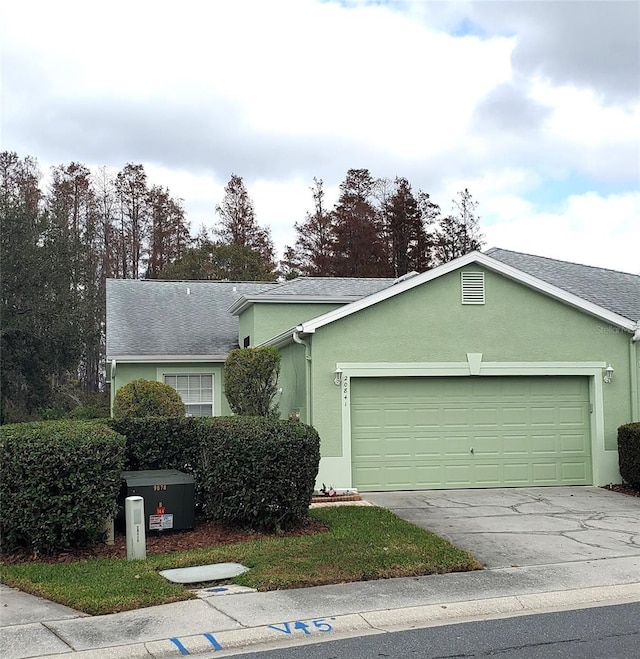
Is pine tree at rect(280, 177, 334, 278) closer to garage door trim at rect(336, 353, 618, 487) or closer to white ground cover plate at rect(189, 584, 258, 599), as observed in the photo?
garage door trim at rect(336, 353, 618, 487)

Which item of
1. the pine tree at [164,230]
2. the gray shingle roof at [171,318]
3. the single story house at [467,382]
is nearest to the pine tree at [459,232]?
the pine tree at [164,230]

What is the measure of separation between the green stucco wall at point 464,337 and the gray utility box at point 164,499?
Result: 3729 millimetres

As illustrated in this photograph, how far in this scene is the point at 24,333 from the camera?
1206 inches

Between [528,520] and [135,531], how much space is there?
591 cm

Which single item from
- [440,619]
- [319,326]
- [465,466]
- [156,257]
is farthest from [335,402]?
[156,257]

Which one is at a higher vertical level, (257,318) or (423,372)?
(257,318)

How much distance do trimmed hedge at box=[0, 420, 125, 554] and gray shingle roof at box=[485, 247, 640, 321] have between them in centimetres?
1144

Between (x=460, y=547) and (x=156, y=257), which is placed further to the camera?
(x=156, y=257)

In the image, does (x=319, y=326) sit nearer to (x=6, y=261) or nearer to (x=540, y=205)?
(x=540, y=205)

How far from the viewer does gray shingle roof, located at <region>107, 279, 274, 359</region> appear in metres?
19.8

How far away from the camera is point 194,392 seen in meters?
19.7

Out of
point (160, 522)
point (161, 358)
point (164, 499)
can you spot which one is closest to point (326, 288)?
point (161, 358)

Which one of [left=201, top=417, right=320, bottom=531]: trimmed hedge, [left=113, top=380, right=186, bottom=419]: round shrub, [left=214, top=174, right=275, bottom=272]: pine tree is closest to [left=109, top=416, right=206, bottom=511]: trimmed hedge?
[left=201, top=417, right=320, bottom=531]: trimmed hedge

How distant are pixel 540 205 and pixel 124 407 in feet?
36.7
